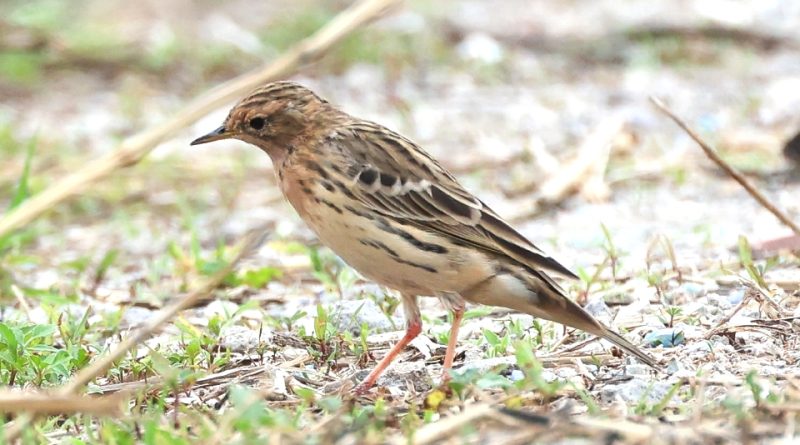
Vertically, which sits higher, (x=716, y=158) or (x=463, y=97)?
(x=463, y=97)

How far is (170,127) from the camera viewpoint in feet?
11.1

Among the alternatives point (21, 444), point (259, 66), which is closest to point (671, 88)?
point (259, 66)

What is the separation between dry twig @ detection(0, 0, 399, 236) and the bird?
1.15 m

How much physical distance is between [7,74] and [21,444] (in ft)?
25.8

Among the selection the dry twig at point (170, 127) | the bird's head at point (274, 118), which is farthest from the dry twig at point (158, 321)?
the bird's head at point (274, 118)

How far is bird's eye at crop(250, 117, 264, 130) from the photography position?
203 inches

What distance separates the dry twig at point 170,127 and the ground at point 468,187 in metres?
0.51

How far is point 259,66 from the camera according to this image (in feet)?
Result: 37.6

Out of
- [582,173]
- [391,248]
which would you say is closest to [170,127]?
[391,248]

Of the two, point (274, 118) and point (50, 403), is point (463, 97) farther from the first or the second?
point (50, 403)

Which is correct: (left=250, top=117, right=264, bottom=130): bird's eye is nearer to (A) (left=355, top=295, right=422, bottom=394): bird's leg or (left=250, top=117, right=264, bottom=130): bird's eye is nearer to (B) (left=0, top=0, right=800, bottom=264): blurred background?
(A) (left=355, top=295, right=422, bottom=394): bird's leg

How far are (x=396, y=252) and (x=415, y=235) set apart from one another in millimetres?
121

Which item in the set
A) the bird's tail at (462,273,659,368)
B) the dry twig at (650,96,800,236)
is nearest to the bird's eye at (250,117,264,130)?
the bird's tail at (462,273,659,368)

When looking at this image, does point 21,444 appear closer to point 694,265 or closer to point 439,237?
point 439,237
